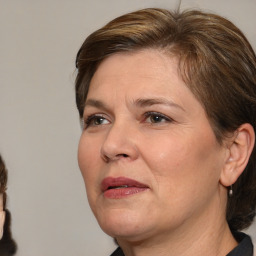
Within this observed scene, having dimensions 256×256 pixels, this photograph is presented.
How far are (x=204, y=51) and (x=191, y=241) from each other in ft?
1.22

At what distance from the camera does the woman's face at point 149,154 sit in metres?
1.39

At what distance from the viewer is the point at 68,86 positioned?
2010mm

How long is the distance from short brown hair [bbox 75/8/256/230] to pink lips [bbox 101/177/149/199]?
19cm

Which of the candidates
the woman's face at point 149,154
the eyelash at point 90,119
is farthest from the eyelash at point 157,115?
the eyelash at point 90,119

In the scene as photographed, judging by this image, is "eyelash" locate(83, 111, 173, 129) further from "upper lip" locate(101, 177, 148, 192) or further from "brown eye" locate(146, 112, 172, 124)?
"upper lip" locate(101, 177, 148, 192)

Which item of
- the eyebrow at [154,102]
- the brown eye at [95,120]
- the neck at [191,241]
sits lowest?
the neck at [191,241]

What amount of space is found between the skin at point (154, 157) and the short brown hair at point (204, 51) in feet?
0.07

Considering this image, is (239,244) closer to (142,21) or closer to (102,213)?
(102,213)

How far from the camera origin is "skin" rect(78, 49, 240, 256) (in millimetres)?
1394

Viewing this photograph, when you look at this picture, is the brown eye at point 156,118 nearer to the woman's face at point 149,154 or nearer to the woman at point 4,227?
the woman's face at point 149,154

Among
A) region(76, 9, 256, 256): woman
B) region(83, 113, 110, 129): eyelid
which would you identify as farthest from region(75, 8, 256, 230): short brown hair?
region(83, 113, 110, 129): eyelid

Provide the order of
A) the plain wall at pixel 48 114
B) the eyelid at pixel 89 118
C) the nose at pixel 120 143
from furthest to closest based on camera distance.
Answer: the plain wall at pixel 48 114 < the eyelid at pixel 89 118 < the nose at pixel 120 143

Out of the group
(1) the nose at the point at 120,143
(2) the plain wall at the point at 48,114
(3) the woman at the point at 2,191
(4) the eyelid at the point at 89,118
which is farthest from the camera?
(2) the plain wall at the point at 48,114

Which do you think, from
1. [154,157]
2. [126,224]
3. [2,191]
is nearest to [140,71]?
[154,157]
